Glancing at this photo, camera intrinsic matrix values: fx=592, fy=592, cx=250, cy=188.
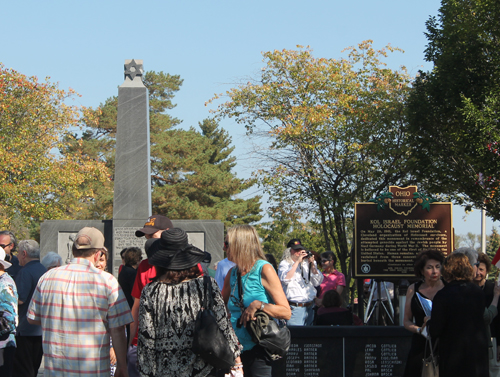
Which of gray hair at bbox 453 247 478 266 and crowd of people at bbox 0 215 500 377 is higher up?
gray hair at bbox 453 247 478 266

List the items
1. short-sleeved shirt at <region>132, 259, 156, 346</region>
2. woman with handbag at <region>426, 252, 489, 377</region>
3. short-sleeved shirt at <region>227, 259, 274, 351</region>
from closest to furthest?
short-sleeved shirt at <region>227, 259, 274, 351</region>, short-sleeved shirt at <region>132, 259, 156, 346</region>, woman with handbag at <region>426, 252, 489, 377</region>

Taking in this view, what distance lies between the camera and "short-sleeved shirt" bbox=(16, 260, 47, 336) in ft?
19.0

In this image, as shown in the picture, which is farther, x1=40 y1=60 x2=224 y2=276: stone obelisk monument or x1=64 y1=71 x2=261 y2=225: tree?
x1=64 y1=71 x2=261 y2=225: tree

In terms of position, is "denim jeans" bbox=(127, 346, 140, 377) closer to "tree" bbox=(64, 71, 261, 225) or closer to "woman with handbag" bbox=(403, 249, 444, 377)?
"woman with handbag" bbox=(403, 249, 444, 377)

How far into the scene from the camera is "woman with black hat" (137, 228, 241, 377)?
10.9 ft

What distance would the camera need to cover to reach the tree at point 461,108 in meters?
15.6

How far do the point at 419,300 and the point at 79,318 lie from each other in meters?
3.01

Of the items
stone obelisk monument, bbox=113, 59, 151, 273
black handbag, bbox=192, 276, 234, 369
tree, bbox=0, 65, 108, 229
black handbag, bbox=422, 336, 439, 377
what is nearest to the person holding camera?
black handbag, bbox=422, 336, 439, 377

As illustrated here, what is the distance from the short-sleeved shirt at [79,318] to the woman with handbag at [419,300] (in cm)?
263

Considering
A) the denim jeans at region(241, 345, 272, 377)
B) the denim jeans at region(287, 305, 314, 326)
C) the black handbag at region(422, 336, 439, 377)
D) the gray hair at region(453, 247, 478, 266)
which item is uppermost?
the gray hair at region(453, 247, 478, 266)

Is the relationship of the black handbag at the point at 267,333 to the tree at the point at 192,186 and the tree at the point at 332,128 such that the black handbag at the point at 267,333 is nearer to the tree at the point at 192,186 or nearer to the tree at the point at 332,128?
the tree at the point at 332,128

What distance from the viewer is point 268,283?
4.06 m

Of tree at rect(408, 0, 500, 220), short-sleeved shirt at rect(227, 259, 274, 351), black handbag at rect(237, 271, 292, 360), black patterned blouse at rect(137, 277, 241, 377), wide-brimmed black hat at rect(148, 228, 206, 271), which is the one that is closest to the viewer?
black patterned blouse at rect(137, 277, 241, 377)

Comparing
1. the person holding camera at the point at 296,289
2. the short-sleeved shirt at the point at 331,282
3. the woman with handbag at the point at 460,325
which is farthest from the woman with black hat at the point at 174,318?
the short-sleeved shirt at the point at 331,282
